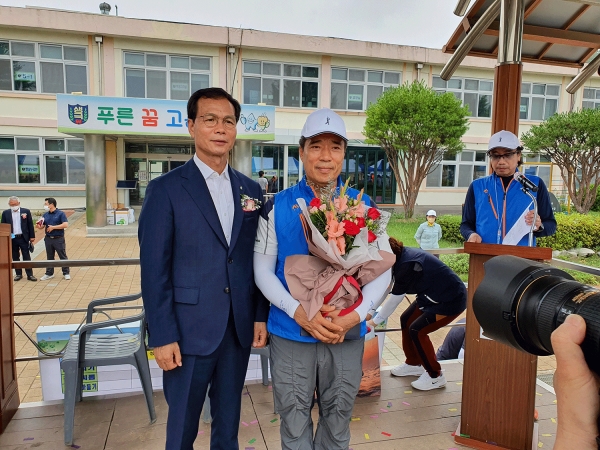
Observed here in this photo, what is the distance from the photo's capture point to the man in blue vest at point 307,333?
170 centimetres

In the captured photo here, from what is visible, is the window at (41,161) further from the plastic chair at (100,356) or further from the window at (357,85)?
the plastic chair at (100,356)

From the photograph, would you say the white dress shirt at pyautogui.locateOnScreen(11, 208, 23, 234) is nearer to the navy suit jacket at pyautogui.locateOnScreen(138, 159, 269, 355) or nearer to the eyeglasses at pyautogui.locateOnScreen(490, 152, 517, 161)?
the navy suit jacket at pyautogui.locateOnScreen(138, 159, 269, 355)

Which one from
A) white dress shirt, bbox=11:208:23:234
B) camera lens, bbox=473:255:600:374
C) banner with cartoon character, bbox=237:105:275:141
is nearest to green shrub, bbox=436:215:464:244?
banner with cartoon character, bbox=237:105:275:141

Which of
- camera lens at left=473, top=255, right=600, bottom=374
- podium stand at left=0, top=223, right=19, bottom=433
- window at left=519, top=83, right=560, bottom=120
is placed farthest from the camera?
window at left=519, top=83, right=560, bottom=120

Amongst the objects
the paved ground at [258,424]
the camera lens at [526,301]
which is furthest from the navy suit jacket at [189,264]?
the camera lens at [526,301]

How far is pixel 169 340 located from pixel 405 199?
14869mm

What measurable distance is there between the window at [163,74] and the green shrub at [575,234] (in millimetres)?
12502

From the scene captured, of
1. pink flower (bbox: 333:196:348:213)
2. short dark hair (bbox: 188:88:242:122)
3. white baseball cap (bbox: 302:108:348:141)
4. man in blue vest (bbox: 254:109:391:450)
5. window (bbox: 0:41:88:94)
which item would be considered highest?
window (bbox: 0:41:88:94)

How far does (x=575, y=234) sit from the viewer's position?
9.75m

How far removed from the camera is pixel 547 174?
21.2 m

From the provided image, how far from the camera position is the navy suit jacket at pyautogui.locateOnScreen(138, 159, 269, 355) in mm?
1665

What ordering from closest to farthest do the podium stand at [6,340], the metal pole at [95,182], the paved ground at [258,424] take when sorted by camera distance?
the paved ground at [258,424] < the podium stand at [6,340] < the metal pole at [95,182]

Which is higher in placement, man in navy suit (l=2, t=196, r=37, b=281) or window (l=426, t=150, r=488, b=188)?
window (l=426, t=150, r=488, b=188)

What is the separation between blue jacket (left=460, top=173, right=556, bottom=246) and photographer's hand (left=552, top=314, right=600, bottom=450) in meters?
1.95
